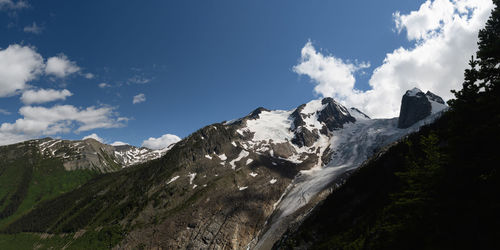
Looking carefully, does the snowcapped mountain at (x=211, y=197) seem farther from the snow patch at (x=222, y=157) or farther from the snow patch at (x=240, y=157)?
the snow patch at (x=240, y=157)

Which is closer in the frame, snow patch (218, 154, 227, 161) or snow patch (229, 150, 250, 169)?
snow patch (229, 150, 250, 169)

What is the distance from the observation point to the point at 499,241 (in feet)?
35.9

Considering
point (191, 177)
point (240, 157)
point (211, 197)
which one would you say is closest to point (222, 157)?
point (240, 157)

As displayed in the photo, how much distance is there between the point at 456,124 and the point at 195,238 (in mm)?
116200

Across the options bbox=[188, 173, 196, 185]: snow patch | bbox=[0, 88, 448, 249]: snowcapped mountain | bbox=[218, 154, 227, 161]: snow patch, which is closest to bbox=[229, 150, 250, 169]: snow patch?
bbox=[0, 88, 448, 249]: snowcapped mountain

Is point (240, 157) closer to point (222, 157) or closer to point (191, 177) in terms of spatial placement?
point (222, 157)

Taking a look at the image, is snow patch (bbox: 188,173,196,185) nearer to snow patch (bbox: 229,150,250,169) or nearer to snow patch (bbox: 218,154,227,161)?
snow patch (bbox: 218,154,227,161)

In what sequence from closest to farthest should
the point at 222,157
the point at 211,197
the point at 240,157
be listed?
the point at 211,197 → the point at 240,157 → the point at 222,157

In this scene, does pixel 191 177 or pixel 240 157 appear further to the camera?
pixel 240 157

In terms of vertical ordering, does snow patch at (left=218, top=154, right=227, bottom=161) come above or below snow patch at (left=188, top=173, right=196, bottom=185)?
above

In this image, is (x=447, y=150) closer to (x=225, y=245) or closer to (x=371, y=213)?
(x=371, y=213)

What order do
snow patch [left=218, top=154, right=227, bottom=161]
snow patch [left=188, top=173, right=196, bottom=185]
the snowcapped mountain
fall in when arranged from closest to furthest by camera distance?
the snowcapped mountain → snow patch [left=188, top=173, right=196, bottom=185] → snow patch [left=218, top=154, right=227, bottom=161]

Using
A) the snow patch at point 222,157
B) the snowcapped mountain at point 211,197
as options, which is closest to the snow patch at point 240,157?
the snowcapped mountain at point 211,197

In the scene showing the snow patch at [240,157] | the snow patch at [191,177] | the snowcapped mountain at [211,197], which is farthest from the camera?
the snow patch at [240,157]
